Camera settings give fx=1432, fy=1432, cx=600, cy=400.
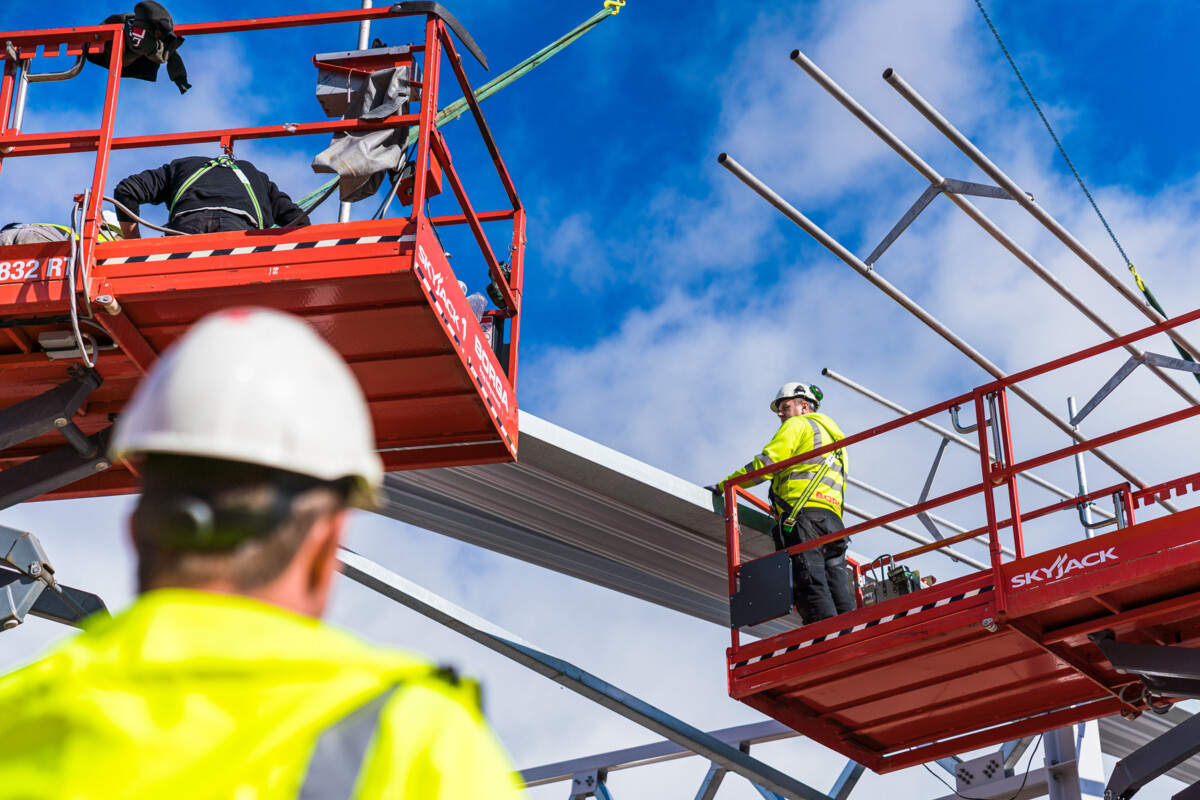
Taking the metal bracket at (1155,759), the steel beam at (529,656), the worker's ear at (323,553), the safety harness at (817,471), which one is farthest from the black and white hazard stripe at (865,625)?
the worker's ear at (323,553)

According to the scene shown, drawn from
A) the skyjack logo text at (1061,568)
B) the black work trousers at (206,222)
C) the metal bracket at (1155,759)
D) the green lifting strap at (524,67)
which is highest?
the green lifting strap at (524,67)

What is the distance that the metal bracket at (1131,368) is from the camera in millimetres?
11750

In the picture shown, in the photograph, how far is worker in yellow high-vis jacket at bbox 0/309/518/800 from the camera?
1.42m

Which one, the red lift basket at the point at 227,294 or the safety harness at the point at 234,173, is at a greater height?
the safety harness at the point at 234,173

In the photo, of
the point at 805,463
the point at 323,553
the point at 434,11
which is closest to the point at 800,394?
the point at 805,463

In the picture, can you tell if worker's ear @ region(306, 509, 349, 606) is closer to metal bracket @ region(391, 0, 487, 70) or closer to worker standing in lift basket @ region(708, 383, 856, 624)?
metal bracket @ region(391, 0, 487, 70)

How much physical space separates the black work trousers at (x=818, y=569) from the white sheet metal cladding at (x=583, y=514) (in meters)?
1.26

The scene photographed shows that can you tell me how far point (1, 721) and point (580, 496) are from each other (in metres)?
10.7

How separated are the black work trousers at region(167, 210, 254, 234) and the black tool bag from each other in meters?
0.89

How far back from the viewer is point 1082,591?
368 inches

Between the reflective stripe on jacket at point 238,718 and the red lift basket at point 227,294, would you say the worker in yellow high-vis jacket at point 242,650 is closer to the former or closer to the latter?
the reflective stripe on jacket at point 238,718

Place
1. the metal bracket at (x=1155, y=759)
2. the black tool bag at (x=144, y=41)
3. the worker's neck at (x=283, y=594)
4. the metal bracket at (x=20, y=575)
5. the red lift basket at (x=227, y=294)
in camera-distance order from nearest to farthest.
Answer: the worker's neck at (x=283, y=594), the red lift basket at (x=227, y=294), the black tool bag at (x=144, y=41), the metal bracket at (x=20, y=575), the metal bracket at (x=1155, y=759)

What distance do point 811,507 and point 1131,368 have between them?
10.4 feet

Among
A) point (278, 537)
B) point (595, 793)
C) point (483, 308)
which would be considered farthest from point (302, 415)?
point (595, 793)
